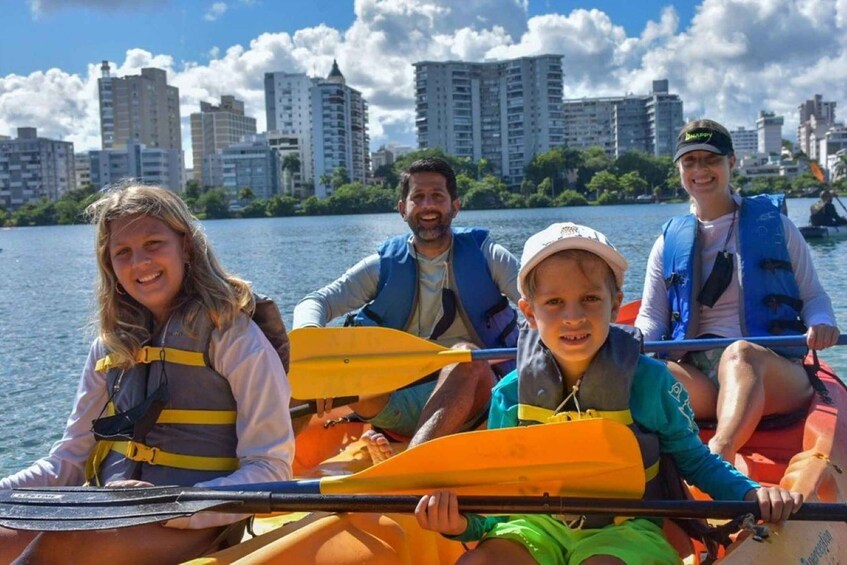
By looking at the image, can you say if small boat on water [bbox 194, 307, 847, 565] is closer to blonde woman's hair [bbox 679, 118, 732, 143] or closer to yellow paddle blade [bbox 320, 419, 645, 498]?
yellow paddle blade [bbox 320, 419, 645, 498]

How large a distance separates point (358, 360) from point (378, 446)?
38 centimetres

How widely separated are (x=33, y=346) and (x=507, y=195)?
66043 millimetres

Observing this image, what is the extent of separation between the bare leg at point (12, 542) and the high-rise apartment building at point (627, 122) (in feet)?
446

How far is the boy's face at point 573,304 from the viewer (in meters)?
2.03

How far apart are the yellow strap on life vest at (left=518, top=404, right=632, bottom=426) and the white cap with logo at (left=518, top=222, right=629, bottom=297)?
0.31m

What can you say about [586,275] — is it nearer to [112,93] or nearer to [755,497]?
[755,497]

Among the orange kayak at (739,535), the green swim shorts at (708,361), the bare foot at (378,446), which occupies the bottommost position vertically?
the bare foot at (378,446)

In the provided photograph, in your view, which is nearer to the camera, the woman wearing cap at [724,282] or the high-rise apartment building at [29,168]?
the woman wearing cap at [724,282]

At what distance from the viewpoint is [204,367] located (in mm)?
2285

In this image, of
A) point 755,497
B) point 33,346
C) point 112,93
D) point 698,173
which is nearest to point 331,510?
point 755,497

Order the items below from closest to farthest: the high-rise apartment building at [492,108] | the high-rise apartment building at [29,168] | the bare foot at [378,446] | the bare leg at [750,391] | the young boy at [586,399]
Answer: the young boy at [586,399]
the bare leg at [750,391]
the bare foot at [378,446]
the high-rise apartment building at [492,108]
the high-rise apartment building at [29,168]

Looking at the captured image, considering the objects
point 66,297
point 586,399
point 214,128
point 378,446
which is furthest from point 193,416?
point 214,128

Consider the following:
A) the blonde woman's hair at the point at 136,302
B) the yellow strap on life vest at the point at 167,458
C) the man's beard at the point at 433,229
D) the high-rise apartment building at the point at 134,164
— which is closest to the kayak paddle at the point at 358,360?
the man's beard at the point at 433,229

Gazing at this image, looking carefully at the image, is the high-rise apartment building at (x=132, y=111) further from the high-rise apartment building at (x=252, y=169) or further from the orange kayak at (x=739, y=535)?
the orange kayak at (x=739, y=535)
